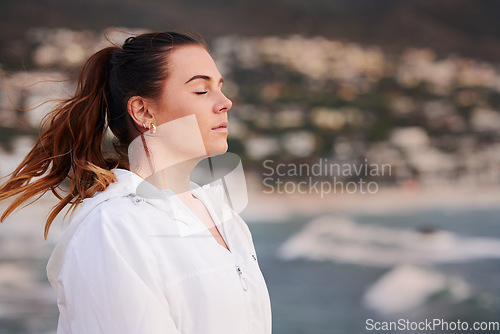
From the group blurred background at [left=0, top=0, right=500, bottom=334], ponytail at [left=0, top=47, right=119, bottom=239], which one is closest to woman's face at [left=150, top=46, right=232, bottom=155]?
ponytail at [left=0, top=47, right=119, bottom=239]

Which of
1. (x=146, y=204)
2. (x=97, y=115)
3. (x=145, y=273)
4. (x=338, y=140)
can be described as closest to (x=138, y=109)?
(x=97, y=115)

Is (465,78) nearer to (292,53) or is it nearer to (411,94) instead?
(411,94)

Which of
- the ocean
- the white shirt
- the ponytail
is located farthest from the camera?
the ocean

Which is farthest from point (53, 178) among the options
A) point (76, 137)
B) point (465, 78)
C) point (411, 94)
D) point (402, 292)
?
point (465, 78)

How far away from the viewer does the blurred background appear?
8.46 feet

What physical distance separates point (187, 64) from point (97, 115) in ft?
0.67

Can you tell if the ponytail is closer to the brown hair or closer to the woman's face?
the brown hair

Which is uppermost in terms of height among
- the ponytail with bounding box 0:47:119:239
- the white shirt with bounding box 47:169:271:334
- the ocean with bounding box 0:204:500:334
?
the ponytail with bounding box 0:47:119:239

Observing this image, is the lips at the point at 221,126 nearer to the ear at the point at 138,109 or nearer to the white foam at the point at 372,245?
the ear at the point at 138,109

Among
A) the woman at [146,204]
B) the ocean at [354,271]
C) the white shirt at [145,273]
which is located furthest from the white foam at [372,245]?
the white shirt at [145,273]

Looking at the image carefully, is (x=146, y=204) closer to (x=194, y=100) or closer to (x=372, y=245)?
(x=194, y=100)

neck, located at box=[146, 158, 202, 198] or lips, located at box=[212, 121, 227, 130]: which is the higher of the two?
lips, located at box=[212, 121, 227, 130]

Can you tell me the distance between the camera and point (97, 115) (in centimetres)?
104

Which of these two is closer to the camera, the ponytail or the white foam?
the ponytail
